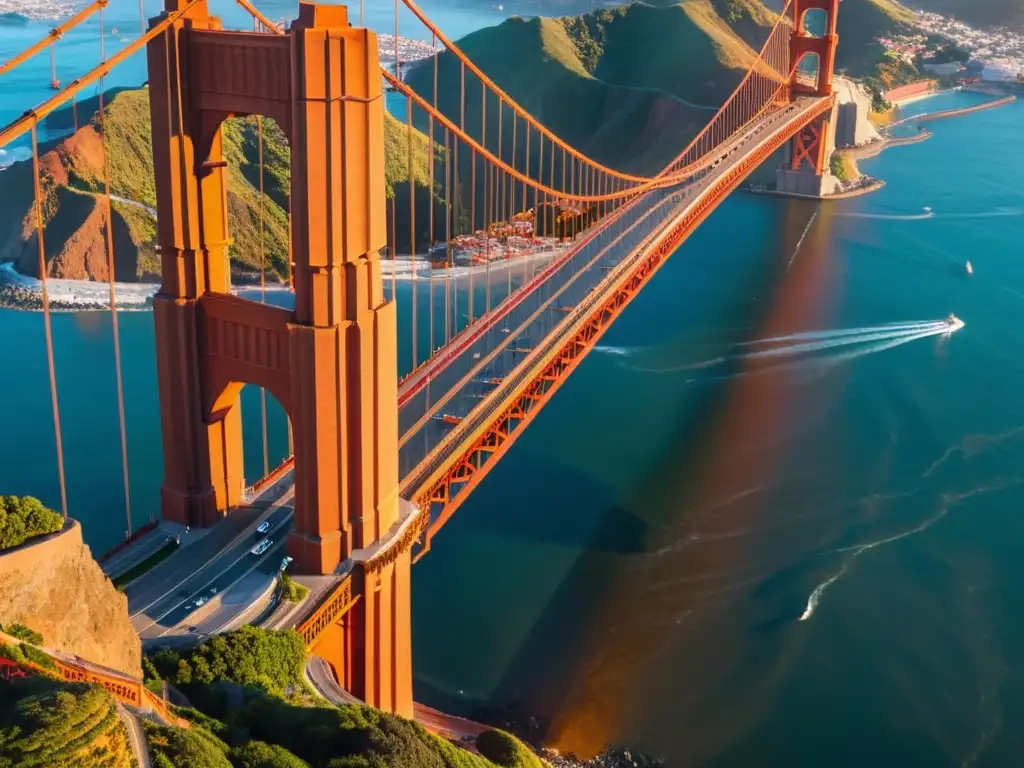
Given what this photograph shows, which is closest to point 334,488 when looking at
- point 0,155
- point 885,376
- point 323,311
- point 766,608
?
point 323,311

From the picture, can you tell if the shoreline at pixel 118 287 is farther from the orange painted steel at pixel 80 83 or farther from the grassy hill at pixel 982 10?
the grassy hill at pixel 982 10

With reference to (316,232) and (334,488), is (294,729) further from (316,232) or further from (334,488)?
(316,232)

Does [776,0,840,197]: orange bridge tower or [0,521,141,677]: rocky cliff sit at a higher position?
[776,0,840,197]: orange bridge tower

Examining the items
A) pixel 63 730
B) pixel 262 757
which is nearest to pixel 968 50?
pixel 262 757

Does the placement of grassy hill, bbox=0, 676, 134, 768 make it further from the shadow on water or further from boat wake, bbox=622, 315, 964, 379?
boat wake, bbox=622, 315, 964, 379

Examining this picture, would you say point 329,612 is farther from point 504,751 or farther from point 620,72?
point 620,72

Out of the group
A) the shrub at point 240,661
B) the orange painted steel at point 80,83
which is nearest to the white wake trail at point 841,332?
the shrub at point 240,661

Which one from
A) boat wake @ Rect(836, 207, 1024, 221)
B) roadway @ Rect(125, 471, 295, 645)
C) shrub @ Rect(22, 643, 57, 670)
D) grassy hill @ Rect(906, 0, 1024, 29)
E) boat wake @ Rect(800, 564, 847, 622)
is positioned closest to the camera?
shrub @ Rect(22, 643, 57, 670)

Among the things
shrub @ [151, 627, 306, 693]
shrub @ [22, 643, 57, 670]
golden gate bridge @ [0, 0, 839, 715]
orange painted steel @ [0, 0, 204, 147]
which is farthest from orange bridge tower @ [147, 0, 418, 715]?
shrub @ [22, 643, 57, 670]
